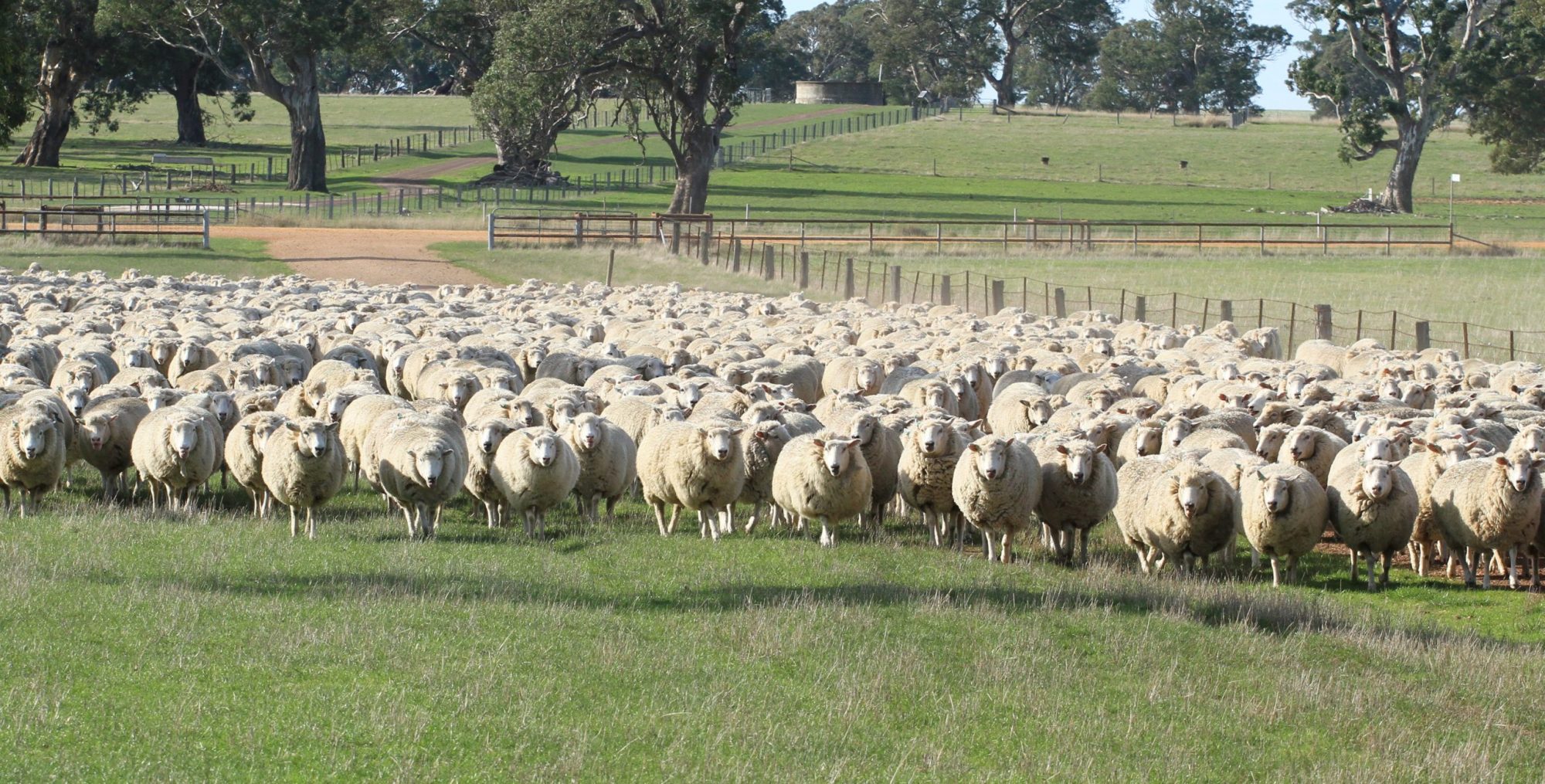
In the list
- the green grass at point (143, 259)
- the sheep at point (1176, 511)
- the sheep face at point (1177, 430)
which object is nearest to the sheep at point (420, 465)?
the sheep at point (1176, 511)

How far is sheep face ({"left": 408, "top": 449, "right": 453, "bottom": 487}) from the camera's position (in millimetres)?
13141

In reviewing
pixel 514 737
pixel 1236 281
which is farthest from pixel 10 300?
pixel 1236 281

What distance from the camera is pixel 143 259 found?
44.1 metres

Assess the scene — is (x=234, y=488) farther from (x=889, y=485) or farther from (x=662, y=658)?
(x=662, y=658)

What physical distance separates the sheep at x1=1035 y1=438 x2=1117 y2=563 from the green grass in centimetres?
3037

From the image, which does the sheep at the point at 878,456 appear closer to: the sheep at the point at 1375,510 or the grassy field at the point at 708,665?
the grassy field at the point at 708,665

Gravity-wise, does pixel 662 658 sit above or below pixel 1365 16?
below

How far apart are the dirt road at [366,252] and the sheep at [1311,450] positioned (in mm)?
25993

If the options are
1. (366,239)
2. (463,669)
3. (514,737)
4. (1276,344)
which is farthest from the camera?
(366,239)

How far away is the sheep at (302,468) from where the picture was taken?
535 inches

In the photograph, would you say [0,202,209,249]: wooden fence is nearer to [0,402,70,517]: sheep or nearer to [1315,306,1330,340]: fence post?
[1315,306,1330,340]: fence post

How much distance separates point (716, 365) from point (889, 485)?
548 cm

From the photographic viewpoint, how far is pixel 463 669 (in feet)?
29.6

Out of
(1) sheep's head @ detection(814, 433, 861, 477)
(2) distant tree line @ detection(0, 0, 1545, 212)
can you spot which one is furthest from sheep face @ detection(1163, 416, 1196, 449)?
(2) distant tree line @ detection(0, 0, 1545, 212)
